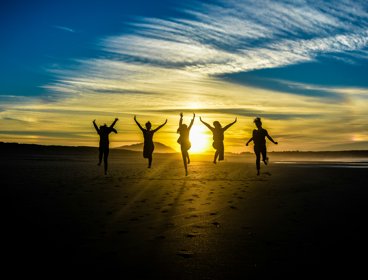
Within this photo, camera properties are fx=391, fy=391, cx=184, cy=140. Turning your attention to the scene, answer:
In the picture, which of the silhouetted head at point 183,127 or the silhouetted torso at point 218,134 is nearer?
the silhouetted head at point 183,127

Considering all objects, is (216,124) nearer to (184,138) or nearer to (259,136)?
(184,138)

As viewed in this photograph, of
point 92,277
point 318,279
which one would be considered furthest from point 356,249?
point 92,277

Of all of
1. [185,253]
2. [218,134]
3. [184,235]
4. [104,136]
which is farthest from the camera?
[218,134]

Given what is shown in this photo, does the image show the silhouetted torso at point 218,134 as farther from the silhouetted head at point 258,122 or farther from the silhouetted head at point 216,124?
the silhouetted head at point 258,122

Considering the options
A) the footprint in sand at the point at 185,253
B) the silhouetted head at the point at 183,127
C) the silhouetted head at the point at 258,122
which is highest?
the silhouetted head at the point at 258,122

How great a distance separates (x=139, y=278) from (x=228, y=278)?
0.96 m

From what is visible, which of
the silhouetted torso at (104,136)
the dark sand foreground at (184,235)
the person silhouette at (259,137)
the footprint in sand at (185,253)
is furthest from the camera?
the silhouetted torso at (104,136)

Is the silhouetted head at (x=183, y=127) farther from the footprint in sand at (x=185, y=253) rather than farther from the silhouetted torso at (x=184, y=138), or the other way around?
the footprint in sand at (x=185, y=253)

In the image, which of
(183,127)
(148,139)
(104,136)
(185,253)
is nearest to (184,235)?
(185,253)

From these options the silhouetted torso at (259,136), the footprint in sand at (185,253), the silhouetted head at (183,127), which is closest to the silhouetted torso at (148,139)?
A: the silhouetted head at (183,127)

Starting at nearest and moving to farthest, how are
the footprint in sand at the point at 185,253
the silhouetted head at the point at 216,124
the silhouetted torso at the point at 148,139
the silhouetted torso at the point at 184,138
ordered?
the footprint in sand at the point at 185,253
the silhouetted torso at the point at 184,138
the silhouetted torso at the point at 148,139
the silhouetted head at the point at 216,124

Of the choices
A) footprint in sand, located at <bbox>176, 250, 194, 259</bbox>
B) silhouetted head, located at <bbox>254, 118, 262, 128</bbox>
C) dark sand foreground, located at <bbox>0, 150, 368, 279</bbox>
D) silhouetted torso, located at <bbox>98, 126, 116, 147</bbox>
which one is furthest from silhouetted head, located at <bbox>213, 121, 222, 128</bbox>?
footprint in sand, located at <bbox>176, 250, 194, 259</bbox>

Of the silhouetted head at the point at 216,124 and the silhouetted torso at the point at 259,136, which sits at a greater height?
the silhouetted head at the point at 216,124

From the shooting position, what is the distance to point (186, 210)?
28.3 feet
